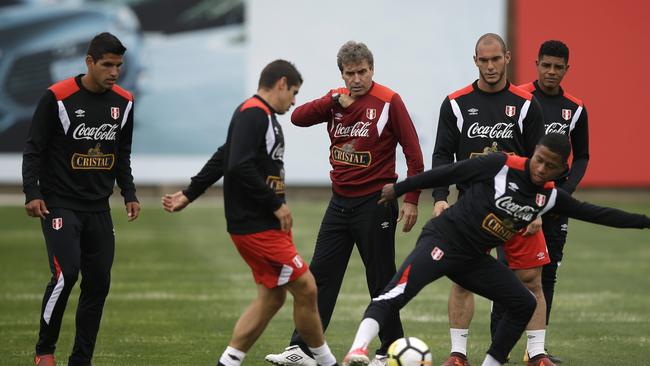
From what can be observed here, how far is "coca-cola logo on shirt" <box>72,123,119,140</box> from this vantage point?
26.7 ft

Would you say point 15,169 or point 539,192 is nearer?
point 539,192

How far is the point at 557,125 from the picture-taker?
Result: 912 centimetres

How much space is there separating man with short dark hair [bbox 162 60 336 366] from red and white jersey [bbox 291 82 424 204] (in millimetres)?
1194

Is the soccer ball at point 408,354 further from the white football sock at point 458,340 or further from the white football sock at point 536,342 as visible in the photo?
the white football sock at point 536,342

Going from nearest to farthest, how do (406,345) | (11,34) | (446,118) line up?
(406,345)
(446,118)
(11,34)

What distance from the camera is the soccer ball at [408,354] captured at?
24.3ft

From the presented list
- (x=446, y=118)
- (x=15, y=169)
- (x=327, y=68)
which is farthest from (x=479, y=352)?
(x=15, y=169)

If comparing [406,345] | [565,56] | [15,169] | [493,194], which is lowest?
[15,169]

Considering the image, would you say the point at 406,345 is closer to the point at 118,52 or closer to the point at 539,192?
the point at 539,192

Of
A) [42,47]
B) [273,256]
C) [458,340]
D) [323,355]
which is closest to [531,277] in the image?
[458,340]

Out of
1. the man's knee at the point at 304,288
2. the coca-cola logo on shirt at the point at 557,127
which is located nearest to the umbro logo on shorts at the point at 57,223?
the man's knee at the point at 304,288

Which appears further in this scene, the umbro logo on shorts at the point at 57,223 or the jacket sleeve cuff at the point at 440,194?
the jacket sleeve cuff at the point at 440,194

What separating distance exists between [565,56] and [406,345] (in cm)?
293

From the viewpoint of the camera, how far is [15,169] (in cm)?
2986
